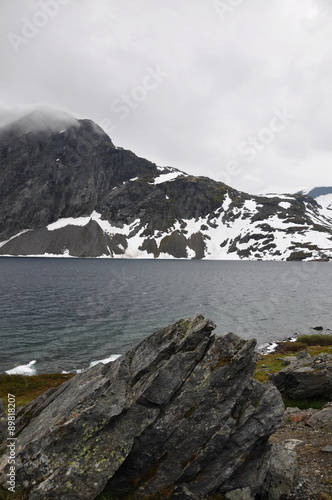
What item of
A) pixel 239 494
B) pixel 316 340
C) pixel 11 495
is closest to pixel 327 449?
pixel 239 494

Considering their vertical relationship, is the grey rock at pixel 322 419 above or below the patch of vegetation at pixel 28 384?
above

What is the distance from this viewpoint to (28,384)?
3572 cm

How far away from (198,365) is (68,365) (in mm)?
35117

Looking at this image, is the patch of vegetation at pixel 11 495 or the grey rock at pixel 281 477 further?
the grey rock at pixel 281 477

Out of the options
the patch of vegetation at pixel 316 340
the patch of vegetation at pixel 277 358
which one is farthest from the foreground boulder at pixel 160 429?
the patch of vegetation at pixel 316 340

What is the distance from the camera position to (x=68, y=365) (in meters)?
41.9

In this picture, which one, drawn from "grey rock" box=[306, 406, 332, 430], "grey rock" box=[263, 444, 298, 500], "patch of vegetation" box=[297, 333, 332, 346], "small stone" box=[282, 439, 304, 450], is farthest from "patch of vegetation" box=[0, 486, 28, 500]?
"patch of vegetation" box=[297, 333, 332, 346]

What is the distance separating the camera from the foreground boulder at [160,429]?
9.80 m

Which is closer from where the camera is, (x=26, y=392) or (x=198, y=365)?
(x=198, y=365)

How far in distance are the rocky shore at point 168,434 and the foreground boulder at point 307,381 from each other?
874 cm

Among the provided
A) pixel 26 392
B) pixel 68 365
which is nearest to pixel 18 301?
pixel 68 365

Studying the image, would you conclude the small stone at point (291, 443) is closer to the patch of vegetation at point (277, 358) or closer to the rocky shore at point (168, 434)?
the rocky shore at point (168, 434)

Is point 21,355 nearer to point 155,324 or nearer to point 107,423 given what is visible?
point 155,324

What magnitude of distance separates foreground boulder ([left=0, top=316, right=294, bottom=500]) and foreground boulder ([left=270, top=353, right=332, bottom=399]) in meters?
11.3
